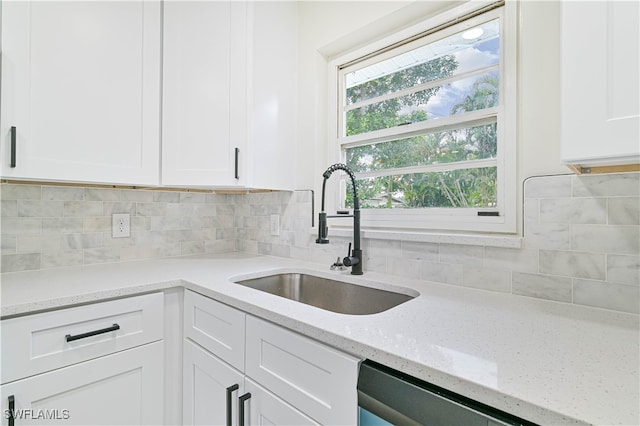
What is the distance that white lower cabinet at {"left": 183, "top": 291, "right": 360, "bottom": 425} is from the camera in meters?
0.73

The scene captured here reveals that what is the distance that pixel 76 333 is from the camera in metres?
1.04

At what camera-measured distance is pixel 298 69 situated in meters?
1.80

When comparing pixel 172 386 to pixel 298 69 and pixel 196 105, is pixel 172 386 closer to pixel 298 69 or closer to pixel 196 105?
pixel 196 105

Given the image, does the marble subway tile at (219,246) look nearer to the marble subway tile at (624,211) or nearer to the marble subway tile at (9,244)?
the marble subway tile at (9,244)

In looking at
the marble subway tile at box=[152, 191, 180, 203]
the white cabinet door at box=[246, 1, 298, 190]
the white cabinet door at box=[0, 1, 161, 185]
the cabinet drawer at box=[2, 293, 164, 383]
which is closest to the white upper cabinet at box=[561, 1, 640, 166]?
the white cabinet door at box=[246, 1, 298, 190]

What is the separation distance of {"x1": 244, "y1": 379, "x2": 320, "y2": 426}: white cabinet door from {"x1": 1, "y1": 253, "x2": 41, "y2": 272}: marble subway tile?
48.6 inches

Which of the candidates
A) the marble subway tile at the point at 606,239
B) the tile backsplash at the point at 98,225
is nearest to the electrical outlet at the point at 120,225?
the tile backsplash at the point at 98,225

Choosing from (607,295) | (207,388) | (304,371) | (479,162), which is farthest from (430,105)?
(207,388)

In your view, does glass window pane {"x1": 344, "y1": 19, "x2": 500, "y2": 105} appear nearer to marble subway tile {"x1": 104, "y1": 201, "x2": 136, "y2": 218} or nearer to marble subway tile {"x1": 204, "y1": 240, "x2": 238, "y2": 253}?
marble subway tile {"x1": 204, "y1": 240, "x2": 238, "y2": 253}

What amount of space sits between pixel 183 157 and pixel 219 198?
636 mm

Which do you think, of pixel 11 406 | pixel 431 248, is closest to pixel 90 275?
pixel 11 406

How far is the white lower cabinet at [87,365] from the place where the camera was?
943 millimetres

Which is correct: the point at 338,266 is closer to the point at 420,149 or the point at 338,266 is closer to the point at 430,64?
the point at 420,149

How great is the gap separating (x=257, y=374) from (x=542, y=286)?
96 centimetres
